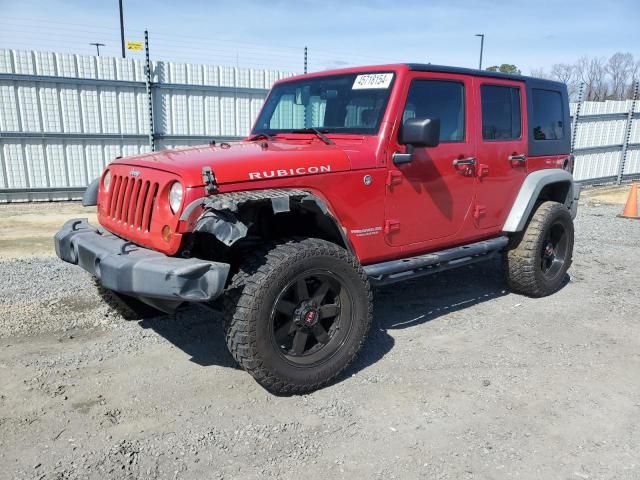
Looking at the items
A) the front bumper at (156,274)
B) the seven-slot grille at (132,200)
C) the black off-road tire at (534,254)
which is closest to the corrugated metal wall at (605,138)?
the black off-road tire at (534,254)

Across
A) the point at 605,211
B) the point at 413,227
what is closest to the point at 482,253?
the point at 413,227

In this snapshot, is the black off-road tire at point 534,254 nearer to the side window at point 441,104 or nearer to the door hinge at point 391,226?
the side window at point 441,104

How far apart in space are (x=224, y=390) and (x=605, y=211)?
31.7 ft

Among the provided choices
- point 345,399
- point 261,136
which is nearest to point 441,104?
point 261,136

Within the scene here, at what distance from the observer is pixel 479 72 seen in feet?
14.6

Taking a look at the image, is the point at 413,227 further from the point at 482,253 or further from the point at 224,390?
the point at 224,390

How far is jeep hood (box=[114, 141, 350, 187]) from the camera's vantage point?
122 inches

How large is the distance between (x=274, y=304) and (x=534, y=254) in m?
2.97

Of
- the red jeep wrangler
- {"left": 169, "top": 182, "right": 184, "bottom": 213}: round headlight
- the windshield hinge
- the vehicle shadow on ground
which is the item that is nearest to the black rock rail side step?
the red jeep wrangler

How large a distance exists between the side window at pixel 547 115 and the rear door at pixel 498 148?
25cm

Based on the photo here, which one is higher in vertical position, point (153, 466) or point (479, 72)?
point (479, 72)

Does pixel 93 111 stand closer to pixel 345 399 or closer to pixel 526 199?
pixel 526 199

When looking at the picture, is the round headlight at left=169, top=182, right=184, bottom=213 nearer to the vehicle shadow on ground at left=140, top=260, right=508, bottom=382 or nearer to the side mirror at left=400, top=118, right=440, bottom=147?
the vehicle shadow on ground at left=140, top=260, right=508, bottom=382

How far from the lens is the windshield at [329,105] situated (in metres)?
3.87
